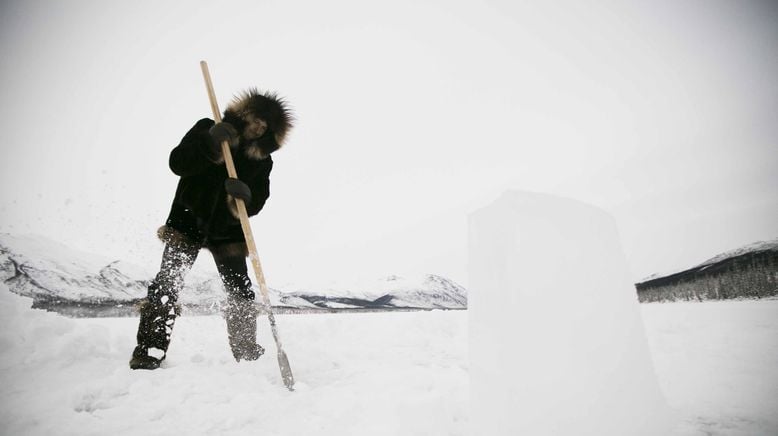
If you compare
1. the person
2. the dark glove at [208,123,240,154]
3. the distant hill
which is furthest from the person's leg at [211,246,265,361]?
the distant hill

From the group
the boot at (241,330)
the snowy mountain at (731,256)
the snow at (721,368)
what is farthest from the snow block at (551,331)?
the snowy mountain at (731,256)

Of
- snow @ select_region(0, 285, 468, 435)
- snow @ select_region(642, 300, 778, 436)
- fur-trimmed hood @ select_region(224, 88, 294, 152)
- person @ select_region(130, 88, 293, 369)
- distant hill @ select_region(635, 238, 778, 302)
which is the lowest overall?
snow @ select_region(0, 285, 468, 435)

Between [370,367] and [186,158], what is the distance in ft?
8.36

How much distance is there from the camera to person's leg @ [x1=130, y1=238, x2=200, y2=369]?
240cm

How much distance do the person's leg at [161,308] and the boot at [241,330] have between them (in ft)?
1.49

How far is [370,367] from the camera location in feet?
8.65

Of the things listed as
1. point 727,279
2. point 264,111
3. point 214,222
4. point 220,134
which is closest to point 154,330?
point 214,222

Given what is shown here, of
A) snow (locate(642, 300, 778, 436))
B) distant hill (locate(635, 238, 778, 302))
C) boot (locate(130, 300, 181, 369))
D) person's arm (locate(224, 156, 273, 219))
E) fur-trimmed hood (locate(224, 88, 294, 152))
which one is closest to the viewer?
snow (locate(642, 300, 778, 436))

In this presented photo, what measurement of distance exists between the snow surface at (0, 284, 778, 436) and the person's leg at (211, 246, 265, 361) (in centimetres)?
13

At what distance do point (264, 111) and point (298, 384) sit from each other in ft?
8.72

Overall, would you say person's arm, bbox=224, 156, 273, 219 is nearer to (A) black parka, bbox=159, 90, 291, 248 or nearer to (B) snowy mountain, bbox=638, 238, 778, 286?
(A) black parka, bbox=159, 90, 291, 248

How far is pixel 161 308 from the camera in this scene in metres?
2.54

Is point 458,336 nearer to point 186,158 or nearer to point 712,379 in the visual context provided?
point 712,379

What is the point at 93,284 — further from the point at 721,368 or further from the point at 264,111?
the point at 721,368
